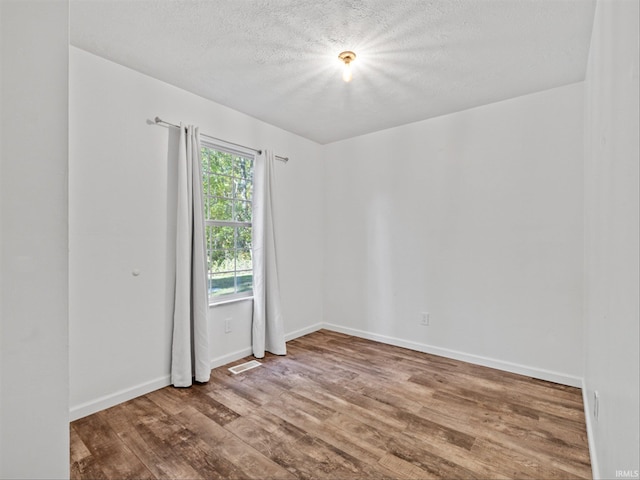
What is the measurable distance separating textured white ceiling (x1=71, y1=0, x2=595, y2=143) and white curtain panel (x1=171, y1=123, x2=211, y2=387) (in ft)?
2.12

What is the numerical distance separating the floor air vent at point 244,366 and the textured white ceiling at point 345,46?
8.35 feet

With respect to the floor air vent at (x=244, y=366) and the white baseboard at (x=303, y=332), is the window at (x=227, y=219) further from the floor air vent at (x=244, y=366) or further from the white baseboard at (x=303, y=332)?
the white baseboard at (x=303, y=332)

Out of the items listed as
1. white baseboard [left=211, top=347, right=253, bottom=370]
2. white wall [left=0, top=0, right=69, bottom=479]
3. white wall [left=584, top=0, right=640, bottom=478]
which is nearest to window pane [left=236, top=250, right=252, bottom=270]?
white baseboard [left=211, top=347, right=253, bottom=370]

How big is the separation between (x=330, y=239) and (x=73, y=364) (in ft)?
9.69

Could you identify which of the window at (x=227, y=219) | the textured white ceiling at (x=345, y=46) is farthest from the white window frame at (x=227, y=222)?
the textured white ceiling at (x=345, y=46)

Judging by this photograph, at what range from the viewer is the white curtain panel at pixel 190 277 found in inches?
107

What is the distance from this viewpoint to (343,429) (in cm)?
212

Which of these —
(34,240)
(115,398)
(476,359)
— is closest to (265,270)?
(115,398)

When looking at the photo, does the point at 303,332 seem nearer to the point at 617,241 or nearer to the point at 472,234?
the point at 472,234

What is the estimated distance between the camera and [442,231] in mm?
3436

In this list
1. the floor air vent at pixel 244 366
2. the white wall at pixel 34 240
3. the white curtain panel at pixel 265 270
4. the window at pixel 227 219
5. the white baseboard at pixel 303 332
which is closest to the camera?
the white wall at pixel 34 240

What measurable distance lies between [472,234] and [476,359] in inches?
48.5

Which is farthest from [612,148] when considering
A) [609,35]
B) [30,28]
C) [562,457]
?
[30,28]

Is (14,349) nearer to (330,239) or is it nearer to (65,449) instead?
(65,449)
